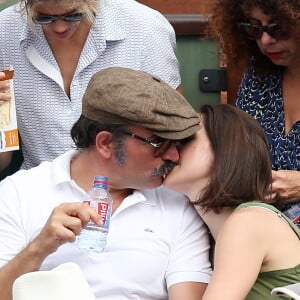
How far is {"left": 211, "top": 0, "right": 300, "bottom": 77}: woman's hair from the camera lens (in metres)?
3.31

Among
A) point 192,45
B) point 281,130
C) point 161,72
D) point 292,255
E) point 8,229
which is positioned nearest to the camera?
point 292,255

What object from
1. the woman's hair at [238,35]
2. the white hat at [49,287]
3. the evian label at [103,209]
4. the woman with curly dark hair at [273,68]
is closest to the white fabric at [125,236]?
the evian label at [103,209]

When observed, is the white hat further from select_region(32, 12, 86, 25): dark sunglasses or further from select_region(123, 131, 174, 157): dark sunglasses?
select_region(32, 12, 86, 25): dark sunglasses

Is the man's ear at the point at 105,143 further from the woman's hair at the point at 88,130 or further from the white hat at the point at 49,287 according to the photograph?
the white hat at the point at 49,287

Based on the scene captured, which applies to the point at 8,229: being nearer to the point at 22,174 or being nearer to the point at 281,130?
the point at 22,174

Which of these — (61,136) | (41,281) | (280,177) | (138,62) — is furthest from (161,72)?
(41,281)

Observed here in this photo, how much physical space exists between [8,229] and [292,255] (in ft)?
3.03

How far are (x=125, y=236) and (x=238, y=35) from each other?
3.22 ft

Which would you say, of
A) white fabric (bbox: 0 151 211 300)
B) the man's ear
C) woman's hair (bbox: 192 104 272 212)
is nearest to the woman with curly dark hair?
woman's hair (bbox: 192 104 272 212)

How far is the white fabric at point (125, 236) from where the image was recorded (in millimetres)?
2971

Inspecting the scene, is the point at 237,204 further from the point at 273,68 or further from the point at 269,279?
the point at 273,68

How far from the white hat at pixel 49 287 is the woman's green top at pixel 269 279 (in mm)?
659

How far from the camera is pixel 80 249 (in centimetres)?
293

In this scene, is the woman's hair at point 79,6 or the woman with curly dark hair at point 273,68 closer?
the woman with curly dark hair at point 273,68
